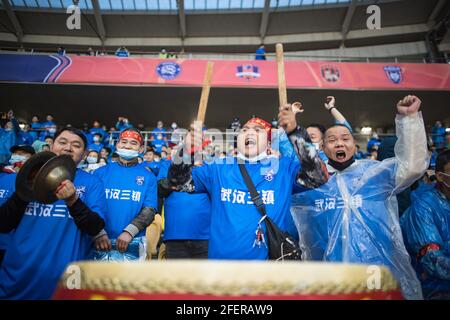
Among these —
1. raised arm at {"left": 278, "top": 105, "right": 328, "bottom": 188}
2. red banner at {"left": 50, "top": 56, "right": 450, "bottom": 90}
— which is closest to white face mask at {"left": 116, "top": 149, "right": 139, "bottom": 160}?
raised arm at {"left": 278, "top": 105, "right": 328, "bottom": 188}

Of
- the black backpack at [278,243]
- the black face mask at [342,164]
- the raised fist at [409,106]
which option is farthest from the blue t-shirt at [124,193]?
the raised fist at [409,106]

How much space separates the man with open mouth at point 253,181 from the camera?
5.73 feet

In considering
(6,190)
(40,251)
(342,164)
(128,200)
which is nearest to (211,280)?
(40,251)

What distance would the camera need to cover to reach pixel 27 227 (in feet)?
5.93

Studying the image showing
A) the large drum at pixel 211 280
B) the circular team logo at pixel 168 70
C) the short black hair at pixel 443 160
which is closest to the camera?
the large drum at pixel 211 280

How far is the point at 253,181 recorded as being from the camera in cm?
202

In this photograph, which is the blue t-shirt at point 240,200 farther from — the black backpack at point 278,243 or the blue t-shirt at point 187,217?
the blue t-shirt at point 187,217

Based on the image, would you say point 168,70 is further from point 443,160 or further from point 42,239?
point 443,160

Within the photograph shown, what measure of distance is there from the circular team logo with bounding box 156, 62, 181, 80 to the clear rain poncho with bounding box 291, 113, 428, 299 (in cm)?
1132

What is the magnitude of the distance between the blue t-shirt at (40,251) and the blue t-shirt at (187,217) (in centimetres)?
111

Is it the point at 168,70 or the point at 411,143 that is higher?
the point at 168,70

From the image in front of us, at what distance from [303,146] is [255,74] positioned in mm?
11353

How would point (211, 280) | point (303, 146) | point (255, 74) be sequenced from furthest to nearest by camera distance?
point (255, 74) < point (303, 146) < point (211, 280)

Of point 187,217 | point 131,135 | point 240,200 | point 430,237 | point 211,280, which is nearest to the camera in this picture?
point 211,280
